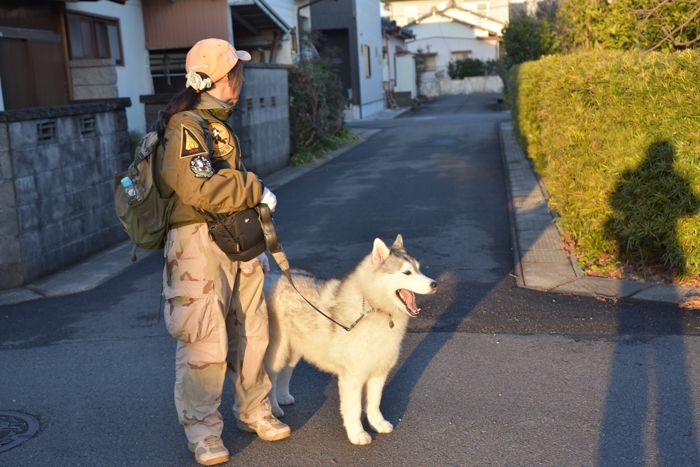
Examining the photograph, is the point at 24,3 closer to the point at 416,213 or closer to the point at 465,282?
the point at 416,213

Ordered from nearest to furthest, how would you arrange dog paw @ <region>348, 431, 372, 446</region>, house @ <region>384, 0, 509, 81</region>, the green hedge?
dog paw @ <region>348, 431, 372, 446</region> → the green hedge → house @ <region>384, 0, 509, 81</region>

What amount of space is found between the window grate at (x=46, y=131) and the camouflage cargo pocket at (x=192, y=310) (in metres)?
4.46

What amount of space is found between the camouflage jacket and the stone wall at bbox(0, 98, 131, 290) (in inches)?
156

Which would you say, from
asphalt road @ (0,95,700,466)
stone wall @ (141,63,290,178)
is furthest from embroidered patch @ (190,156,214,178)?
stone wall @ (141,63,290,178)

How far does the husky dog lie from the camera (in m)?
3.44

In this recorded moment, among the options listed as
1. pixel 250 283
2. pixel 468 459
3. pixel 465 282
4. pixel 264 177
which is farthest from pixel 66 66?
pixel 468 459

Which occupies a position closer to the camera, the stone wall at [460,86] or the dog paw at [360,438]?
the dog paw at [360,438]

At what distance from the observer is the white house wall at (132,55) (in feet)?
39.8

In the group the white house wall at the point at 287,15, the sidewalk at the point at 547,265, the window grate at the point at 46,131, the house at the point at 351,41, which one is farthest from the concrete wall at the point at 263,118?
the house at the point at 351,41

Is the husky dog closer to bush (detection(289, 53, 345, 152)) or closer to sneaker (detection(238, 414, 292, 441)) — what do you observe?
sneaker (detection(238, 414, 292, 441))

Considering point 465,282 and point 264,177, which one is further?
point 264,177

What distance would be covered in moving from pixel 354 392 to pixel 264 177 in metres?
10.6

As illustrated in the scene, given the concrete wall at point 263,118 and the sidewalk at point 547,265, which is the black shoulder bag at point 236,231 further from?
the concrete wall at point 263,118

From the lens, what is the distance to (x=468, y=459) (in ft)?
10.9
